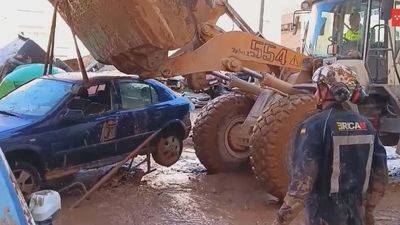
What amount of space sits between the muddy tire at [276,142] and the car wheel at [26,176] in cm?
269

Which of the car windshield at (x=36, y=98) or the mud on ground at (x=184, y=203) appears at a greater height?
the car windshield at (x=36, y=98)

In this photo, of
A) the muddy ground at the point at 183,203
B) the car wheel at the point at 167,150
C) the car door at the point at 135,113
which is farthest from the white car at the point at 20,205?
the car wheel at the point at 167,150

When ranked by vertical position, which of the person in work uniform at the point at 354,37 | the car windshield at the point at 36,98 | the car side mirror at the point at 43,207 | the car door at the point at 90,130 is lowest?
the car door at the point at 90,130

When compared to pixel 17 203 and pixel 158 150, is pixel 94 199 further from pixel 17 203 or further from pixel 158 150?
pixel 17 203

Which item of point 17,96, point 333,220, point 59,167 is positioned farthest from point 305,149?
point 17,96

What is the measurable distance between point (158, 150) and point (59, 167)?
194 centimetres

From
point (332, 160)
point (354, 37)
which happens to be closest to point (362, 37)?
point (354, 37)

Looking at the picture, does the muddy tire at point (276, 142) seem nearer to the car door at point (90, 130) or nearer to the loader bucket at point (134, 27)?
the loader bucket at point (134, 27)

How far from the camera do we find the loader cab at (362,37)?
28.4ft

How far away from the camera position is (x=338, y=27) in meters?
9.04

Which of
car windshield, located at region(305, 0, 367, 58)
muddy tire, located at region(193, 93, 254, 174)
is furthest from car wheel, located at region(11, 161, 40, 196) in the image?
car windshield, located at region(305, 0, 367, 58)

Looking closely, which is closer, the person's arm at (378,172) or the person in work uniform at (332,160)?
the person in work uniform at (332,160)

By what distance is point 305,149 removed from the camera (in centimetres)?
378

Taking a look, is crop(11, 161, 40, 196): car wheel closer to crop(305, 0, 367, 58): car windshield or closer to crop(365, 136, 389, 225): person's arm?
crop(365, 136, 389, 225): person's arm
